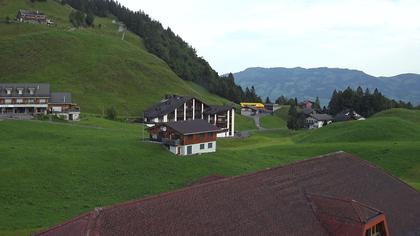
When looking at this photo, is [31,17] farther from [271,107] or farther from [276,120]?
[276,120]

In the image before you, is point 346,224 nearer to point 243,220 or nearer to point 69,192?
point 243,220

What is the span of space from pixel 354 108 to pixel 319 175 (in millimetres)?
119169

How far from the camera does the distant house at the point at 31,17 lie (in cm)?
16825

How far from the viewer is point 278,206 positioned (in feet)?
72.1

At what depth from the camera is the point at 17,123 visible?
70875 mm

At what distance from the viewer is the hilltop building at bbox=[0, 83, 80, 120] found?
93.8 metres

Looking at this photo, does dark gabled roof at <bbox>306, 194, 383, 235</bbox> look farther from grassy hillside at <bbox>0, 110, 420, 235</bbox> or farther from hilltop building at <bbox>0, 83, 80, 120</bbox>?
hilltop building at <bbox>0, 83, 80, 120</bbox>

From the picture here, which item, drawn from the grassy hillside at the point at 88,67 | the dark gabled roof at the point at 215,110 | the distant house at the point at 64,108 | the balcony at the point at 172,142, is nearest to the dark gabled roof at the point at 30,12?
the grassy hillside at the point at 88,67

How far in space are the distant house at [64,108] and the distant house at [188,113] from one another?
14.0 metres

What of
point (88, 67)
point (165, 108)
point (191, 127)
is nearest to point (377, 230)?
point (191, 127)

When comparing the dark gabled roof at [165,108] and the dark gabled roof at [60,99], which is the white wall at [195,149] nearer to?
the dark gabled roof at [165,108]

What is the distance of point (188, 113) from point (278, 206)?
7696cm

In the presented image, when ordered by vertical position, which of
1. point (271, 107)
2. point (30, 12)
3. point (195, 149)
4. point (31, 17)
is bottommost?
point (195, 149)

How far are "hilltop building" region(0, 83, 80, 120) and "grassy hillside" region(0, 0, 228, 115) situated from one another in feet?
51.7
